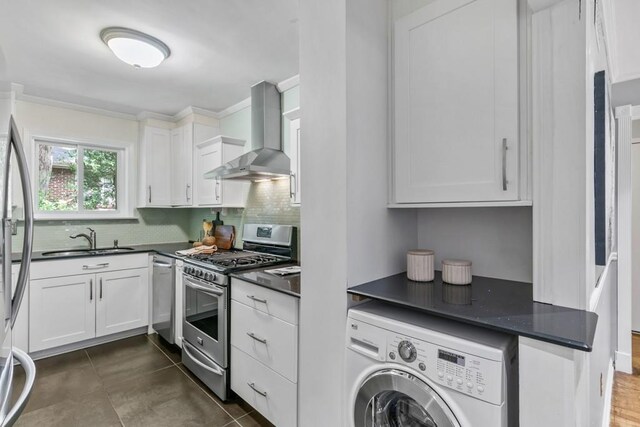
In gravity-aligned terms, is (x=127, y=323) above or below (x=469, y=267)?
below

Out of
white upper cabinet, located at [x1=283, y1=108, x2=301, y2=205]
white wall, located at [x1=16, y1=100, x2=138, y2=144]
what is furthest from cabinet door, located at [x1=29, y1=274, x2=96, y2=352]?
white upper cabinet, located at [x1=283, y1=108, x2=301, y2=205]

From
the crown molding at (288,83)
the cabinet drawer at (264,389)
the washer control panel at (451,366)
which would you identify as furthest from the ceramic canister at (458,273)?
the crown molding at (288,83)

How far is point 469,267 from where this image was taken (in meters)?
1.50

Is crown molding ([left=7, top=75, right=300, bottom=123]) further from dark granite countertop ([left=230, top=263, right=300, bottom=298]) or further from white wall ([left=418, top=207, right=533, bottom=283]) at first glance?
white wall ([left=418, top=207, right=533, bottom=283])

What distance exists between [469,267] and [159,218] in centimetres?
384

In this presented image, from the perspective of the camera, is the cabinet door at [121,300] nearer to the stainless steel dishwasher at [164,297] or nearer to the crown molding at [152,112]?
the stainless steel dishwasher at [164,297]

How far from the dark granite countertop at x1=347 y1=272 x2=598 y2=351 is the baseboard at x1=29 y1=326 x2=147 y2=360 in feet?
10.1

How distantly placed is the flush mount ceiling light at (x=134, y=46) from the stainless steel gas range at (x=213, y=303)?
1550mm

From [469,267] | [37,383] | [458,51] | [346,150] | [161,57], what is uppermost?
[161,57]

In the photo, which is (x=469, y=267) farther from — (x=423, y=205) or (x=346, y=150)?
(x=346, y=150)

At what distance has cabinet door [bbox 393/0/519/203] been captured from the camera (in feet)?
4.15

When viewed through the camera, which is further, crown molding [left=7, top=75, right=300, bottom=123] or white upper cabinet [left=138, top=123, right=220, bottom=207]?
white upper cabinet [left=138, top=123, right=220, bottom=207]

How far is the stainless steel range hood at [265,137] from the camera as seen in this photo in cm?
276

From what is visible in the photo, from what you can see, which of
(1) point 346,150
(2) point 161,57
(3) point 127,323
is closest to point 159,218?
(3) point 127,323
